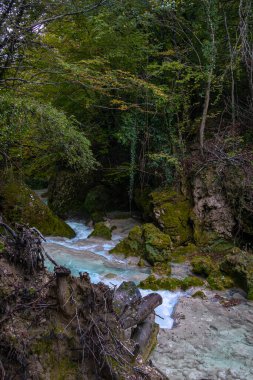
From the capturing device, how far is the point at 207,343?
5375 millimetres

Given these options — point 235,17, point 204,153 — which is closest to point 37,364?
point 204,153

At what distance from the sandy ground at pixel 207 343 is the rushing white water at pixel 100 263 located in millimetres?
260

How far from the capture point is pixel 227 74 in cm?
1086

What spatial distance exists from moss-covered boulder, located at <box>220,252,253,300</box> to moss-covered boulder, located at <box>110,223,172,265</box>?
143 centimetres

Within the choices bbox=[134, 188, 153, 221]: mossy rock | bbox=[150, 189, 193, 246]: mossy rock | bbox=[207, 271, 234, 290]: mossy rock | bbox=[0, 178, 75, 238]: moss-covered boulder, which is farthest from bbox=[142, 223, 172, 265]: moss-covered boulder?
bbox=[0, 178, 75, 238]: moss-covered boulder

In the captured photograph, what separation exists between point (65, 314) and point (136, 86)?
8.13 meters

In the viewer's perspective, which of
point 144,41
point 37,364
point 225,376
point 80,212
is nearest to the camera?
point 37,364

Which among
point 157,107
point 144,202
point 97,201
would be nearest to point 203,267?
point 144,202

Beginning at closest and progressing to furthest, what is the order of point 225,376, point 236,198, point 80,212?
point 225,376 → point 236,198 → point 80,212

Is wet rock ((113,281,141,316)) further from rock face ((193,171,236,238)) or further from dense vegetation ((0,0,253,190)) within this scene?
rock face ((193,171,236,238))

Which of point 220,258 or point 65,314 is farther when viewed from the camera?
point 220,258

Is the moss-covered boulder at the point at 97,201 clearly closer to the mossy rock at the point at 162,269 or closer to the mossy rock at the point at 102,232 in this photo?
the mossy rock at the point at 102,232

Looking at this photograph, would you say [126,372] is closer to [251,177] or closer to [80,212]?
A: [251,177]

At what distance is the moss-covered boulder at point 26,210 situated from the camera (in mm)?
9484
